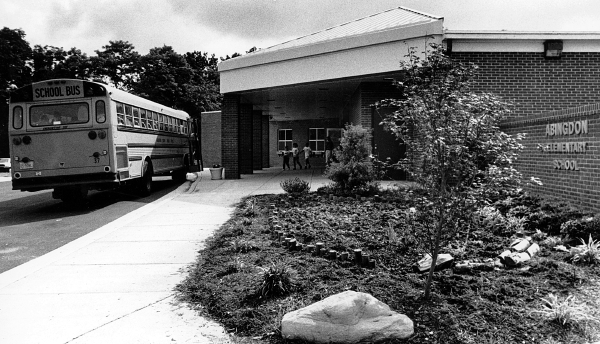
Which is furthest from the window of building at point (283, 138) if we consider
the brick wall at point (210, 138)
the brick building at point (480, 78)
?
the brick building at point (480, 78)

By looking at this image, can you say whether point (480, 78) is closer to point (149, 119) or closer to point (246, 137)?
point (149, 119)

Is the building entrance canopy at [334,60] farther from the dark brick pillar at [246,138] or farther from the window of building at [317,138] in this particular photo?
the window of building at [317,138]

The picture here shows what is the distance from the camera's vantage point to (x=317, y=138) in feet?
118

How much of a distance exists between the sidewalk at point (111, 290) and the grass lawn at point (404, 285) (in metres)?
0.32

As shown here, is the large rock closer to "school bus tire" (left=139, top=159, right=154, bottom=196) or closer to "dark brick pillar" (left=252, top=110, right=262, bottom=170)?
"school bus tire" (left=139, top=159, right=154, bottom=196)

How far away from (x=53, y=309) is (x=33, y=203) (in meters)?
10.8

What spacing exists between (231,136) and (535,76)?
469 inches

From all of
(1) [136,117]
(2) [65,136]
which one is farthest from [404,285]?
(1) [136,117]

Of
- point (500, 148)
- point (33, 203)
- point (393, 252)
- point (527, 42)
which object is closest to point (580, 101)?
point (527, 42)

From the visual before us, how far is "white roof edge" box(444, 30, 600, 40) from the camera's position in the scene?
42.5 feet

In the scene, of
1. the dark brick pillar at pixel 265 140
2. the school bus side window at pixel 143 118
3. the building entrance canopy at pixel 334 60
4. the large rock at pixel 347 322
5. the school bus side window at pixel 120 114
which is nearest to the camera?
the large rock at pixel 347 322

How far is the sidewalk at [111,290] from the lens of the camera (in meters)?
4.30

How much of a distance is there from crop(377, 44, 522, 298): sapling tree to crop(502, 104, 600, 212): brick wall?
14.1 ft

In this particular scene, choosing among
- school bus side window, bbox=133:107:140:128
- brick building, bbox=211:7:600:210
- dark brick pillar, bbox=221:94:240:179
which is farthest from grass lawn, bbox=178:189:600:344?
dark brick pillar, bbox=221:94:240:179
